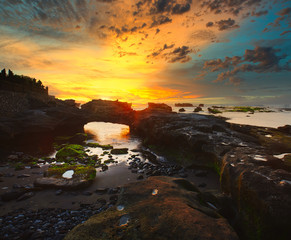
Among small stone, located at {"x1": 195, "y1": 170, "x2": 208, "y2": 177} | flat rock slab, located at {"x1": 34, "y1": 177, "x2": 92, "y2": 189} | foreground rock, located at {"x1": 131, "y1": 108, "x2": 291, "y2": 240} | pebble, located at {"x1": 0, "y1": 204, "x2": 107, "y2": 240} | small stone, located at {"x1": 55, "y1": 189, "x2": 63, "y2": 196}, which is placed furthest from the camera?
small stone, located at {"x1": 195, "y1": 170, "x2": 208, "y2": 177}

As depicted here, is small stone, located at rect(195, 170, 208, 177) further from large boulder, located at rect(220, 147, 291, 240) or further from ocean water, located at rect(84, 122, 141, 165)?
ocean water, located at rect(84, 122, 141, 165)

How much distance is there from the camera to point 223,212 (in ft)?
19.1

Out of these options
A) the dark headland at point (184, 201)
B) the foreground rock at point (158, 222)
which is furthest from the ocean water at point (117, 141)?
the foreground rock at point (158, 222)

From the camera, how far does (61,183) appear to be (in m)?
9.93

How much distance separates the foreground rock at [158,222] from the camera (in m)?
3.79

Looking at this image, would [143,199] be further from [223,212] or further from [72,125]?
[72,125]

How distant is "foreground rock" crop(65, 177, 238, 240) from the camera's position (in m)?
3.79

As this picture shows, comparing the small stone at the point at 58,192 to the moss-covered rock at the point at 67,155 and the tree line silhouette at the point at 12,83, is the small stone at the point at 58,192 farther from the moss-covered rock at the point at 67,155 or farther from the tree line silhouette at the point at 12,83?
the tree line silhouette at the point at 12,83

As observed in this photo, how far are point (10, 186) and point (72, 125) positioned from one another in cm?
3343

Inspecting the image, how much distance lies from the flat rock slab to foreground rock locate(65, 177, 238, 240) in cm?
567

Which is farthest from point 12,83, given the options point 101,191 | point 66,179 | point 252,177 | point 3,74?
point 252,177

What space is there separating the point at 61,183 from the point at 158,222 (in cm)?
848

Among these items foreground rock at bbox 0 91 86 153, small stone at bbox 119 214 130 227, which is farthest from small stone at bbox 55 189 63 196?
foreground rock at bbox 0 91 86 153

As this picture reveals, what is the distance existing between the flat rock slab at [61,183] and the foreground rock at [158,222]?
5.67 m
